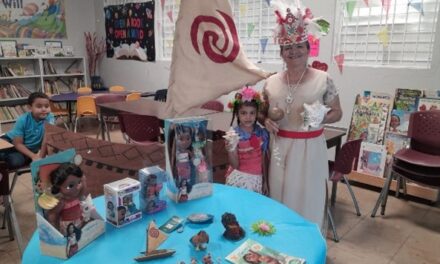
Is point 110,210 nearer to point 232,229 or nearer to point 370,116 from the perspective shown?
point 232,229

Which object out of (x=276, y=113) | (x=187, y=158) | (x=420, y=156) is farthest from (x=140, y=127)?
(x=420, y=156)

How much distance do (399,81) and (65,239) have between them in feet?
11.0

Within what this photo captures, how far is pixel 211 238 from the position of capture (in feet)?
3.55

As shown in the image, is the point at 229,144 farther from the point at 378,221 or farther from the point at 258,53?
the point at 258,53

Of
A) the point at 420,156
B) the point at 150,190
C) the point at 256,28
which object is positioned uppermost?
the point at 256,28

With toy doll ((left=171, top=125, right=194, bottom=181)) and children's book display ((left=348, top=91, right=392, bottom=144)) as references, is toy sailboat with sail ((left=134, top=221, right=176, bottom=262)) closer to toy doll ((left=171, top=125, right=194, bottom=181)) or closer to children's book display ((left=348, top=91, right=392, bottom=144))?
toy doll ((left=171, top=125, right=194, bottom=181))

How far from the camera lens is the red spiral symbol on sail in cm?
115

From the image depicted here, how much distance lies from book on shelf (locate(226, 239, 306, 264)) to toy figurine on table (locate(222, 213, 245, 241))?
4 cm

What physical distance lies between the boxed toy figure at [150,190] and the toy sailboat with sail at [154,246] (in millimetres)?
186

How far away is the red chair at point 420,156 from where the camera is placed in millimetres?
2648

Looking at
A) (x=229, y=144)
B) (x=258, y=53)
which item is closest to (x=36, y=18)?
(x=258, y=53)

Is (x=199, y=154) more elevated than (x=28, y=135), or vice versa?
(x=199, y=154)

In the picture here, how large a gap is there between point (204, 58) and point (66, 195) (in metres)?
0.62

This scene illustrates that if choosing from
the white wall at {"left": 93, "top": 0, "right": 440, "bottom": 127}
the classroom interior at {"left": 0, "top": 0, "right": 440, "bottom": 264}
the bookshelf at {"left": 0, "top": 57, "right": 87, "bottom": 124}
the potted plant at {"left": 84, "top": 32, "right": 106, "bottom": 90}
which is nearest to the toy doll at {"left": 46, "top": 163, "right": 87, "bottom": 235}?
the classroom interior at {"left": 0, "top": 0, "right": 440, "bottom": 264}
